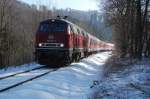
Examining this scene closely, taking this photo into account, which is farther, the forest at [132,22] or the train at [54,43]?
the forest at [132,22]

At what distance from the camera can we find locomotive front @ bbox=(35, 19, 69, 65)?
78.2 ft

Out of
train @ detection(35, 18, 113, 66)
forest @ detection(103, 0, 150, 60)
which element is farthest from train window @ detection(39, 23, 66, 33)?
forest @ detection(103, 0, 150, 60)

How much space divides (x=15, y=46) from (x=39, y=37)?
26933mm

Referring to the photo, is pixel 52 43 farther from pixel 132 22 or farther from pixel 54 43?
pixel 132 22

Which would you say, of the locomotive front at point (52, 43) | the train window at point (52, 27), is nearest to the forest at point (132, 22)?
the train window at point (52, 27)

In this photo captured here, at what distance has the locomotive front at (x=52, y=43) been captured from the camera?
2384 cm

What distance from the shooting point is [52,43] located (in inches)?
957

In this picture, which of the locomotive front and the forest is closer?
the locomotive front

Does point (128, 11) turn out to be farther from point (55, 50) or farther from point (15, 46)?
point (55, 50)

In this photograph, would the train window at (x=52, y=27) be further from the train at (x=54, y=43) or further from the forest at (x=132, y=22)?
the forest at (x=132, y=22)

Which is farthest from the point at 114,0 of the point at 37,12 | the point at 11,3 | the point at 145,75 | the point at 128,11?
the point at 145,75

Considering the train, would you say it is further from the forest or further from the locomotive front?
the forest

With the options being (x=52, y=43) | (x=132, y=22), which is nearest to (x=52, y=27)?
(x=52, y=43)

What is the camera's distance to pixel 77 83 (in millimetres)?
16266
